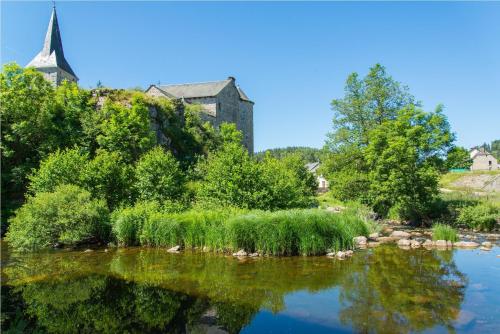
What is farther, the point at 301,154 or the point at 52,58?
the point at 52,58

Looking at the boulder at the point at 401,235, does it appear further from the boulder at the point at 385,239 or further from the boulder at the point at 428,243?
the boulder at the point at 428,243

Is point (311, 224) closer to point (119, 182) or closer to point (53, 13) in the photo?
point (119, 182)

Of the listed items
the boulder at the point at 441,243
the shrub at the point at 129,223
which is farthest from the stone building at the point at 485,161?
the shrub at the point at 129,223

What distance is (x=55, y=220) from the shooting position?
16.9m

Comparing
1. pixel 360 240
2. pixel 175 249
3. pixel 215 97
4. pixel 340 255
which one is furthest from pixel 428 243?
pixel 215 97

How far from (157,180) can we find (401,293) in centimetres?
1468

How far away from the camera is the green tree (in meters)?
21.2

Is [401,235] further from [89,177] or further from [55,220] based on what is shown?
[55,220]

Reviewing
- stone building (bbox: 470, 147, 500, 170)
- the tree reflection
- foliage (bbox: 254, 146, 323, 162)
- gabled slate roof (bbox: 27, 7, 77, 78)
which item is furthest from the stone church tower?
stone building (bbox: 470, 147, 500, 170)

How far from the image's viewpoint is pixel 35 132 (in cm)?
2714

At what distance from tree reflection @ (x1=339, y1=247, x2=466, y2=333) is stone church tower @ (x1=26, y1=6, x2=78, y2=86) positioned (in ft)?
135

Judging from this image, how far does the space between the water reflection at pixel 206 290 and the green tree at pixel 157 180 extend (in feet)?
18.7

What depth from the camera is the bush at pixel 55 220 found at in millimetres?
16562

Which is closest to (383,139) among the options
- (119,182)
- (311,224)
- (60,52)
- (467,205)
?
(467,205)
